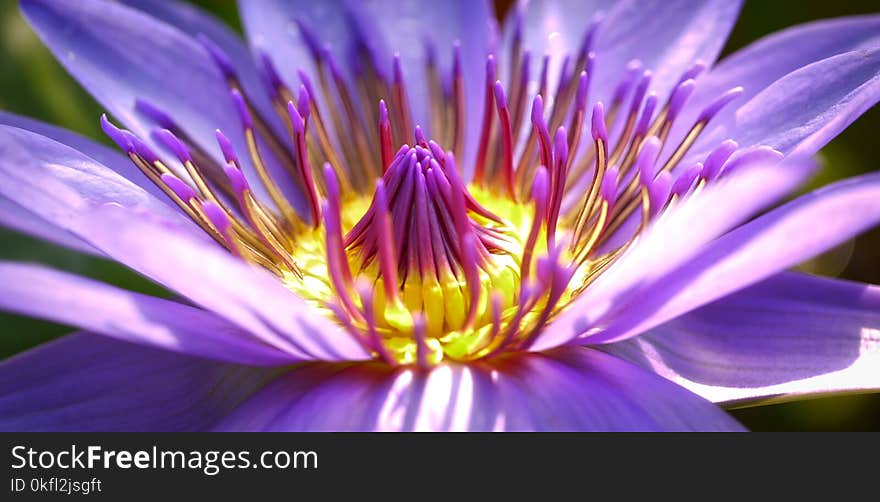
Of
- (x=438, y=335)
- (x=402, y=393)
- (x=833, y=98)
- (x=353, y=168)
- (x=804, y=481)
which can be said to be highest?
(x=353, y=168)

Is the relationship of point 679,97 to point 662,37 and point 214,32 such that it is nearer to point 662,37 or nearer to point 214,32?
point 662,37

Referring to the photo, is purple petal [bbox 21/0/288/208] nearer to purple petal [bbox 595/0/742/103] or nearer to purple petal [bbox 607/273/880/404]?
purple petal [bbox 595/0/742/103]

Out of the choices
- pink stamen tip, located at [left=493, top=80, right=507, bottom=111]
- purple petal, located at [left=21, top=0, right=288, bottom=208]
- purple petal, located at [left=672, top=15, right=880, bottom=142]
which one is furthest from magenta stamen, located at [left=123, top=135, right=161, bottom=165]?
purple petal, located at [left=672, top=15, right=880, bottom=142]

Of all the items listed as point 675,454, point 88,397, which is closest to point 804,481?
point 675,454

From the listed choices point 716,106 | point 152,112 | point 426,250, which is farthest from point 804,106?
point 152,112

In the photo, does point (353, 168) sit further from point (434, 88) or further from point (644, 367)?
point (644, 367)

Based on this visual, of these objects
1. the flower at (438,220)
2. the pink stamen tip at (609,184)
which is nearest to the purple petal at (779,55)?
the flower at (438,220)

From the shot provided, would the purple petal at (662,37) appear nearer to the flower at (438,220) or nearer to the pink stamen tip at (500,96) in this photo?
the flower at (438,220)
